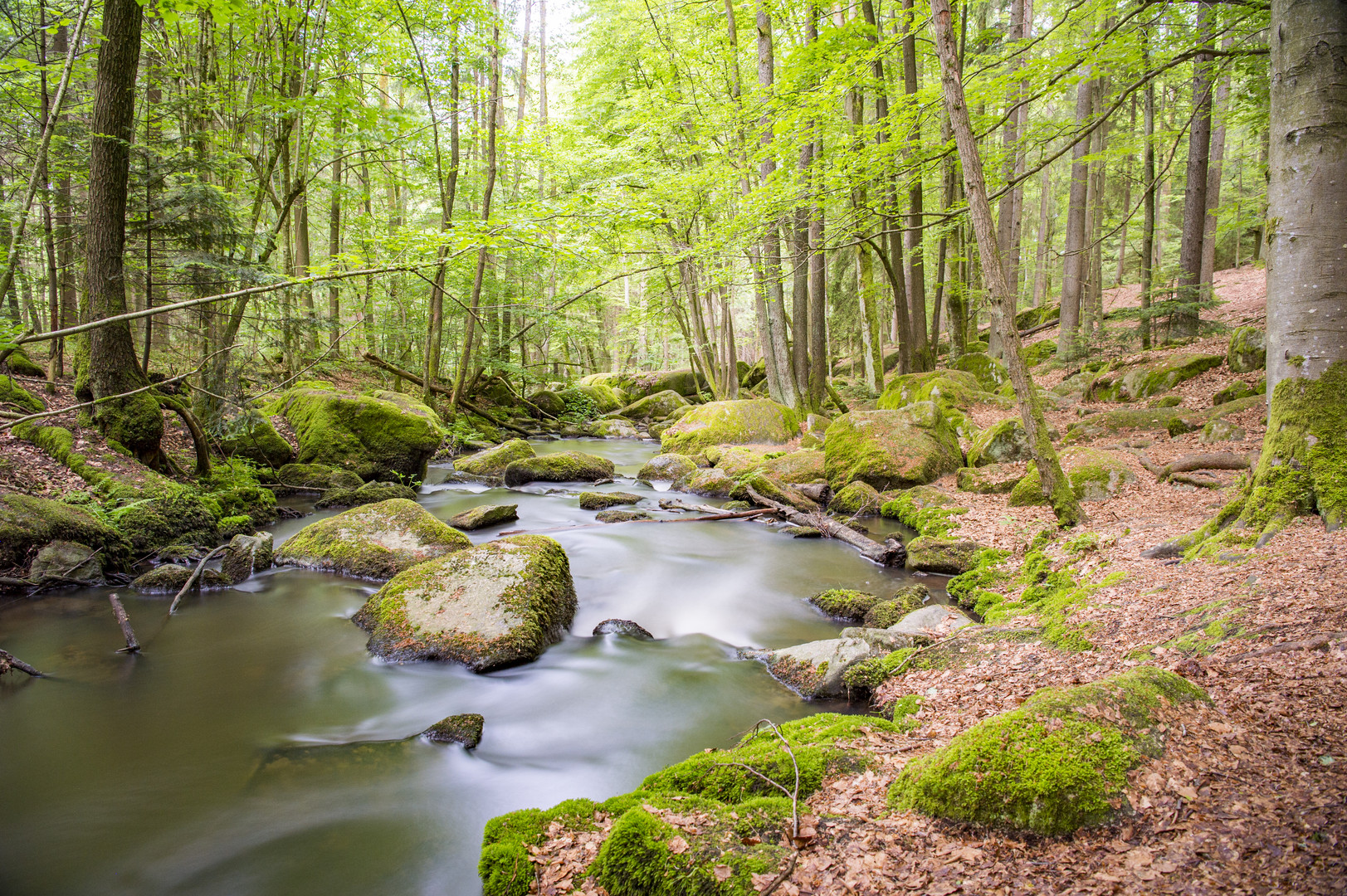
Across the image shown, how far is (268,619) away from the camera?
19.4ft

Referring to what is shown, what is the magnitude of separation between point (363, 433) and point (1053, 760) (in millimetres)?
11563

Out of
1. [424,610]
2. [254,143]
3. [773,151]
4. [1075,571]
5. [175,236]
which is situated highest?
[254,143]

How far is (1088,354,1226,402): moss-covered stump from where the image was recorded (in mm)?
10625

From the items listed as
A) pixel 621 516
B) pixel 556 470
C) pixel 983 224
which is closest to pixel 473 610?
pixel 621 516

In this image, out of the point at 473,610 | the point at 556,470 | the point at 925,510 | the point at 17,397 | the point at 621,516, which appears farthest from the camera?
the point at 556,470

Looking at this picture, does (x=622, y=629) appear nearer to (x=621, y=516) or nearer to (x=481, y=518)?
(x=621, y=516)

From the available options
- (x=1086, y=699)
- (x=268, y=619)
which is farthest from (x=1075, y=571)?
(x=268, y=619)

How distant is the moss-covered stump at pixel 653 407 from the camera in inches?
895

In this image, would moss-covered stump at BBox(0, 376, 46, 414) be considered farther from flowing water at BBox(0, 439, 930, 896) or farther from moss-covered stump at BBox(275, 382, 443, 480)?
moss-covered stump at BBox(275, 382, 443, 480)

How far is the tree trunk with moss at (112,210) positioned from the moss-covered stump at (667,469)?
26.8 ft

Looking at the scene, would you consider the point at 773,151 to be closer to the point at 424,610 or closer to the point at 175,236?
the point at 424,610

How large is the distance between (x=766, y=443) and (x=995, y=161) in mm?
6892

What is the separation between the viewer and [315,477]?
10.2m

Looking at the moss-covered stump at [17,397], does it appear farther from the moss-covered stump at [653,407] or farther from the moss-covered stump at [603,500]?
the moss-covered stump at [653,407]
